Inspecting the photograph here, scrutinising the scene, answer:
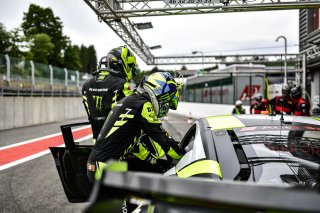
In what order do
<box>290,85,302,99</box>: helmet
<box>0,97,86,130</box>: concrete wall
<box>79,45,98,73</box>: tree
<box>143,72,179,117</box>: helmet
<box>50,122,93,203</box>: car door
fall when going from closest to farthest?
<box>143,72,179,117</box>: helmet
<box>50,122,93,203</box>: car door
<box>290,85,302,99</box>: helmet
<box>0,97,86,130</box>: concrete wall
<box>79,45,98,73</box>: tree

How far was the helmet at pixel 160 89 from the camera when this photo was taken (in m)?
3.06

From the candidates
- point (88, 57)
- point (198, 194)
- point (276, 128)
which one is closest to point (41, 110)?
point (276, 128)

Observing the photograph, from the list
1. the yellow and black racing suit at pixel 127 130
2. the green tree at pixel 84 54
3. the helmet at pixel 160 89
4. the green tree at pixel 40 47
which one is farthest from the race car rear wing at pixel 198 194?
the green tree at pixel 84 54

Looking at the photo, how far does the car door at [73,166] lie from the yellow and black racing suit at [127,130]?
0.57 m

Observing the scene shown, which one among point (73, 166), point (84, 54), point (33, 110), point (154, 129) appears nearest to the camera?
point (154, 129)

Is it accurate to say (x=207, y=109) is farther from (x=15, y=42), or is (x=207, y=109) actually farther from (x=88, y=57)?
(x=88, y=57)

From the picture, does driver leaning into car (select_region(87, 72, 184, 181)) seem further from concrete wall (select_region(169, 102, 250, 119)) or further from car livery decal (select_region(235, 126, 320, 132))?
concrete wall (select_region(169, 102, 250, 119))

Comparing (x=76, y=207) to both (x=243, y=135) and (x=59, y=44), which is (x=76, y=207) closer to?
(x=243, y=135)

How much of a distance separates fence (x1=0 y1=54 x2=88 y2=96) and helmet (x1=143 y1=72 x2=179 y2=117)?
44.9ft

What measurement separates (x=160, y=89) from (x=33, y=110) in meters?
16.1

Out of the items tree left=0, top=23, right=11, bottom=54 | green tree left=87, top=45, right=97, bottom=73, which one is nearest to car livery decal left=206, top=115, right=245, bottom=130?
tree left=0, top=23, right=11, bottom=54

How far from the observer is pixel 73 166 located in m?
3.45

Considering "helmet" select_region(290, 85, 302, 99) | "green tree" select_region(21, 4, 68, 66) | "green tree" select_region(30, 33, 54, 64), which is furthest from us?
"green tree" select_region(21, 4, 68, 66)

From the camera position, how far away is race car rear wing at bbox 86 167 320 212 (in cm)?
109
